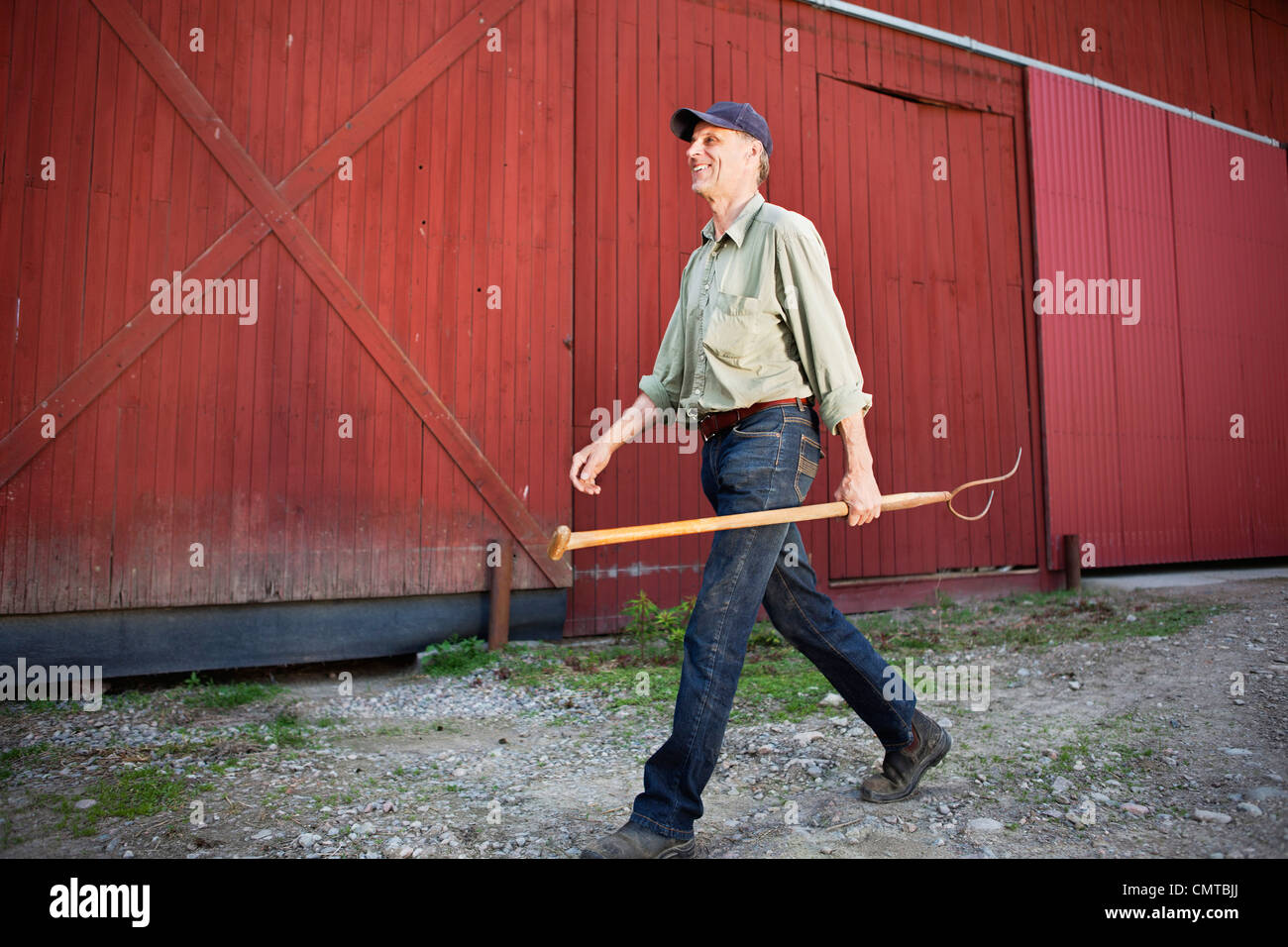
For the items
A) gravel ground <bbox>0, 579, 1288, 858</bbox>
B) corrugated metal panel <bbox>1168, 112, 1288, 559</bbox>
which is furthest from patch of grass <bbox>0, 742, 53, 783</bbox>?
corrugated metal panel <bbox>1168, 112, 1288, 559</bbox>

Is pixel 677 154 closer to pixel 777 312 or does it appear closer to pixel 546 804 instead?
pixel 777 312

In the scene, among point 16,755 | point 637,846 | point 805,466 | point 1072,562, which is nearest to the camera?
point 637,846

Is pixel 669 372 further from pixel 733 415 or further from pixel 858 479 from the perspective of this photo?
pixel 858 479

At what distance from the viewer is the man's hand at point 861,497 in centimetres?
225

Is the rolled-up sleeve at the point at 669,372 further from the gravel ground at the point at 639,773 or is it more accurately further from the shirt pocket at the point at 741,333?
the gravel ground at the point at 639,773

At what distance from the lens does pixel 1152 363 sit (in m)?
8.31

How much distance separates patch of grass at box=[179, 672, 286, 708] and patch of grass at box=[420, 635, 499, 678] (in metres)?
0.83

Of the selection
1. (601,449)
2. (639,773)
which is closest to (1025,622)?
(639,773)

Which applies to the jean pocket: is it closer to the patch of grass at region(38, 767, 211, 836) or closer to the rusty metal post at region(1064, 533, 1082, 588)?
the patch of grass at region(38, 767, 211, 836)

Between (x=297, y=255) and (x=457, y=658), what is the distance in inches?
102

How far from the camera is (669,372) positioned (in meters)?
2.69

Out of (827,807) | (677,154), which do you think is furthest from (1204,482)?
(827,807)
